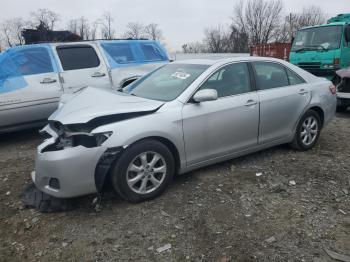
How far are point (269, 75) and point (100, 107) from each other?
99.2 inches

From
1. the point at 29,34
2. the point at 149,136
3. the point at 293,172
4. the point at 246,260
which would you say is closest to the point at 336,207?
the point at 293,172

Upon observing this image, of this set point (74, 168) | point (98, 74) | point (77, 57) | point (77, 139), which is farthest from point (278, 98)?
point (77, 57)

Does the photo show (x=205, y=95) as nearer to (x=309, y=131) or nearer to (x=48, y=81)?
(x=309, y=131)

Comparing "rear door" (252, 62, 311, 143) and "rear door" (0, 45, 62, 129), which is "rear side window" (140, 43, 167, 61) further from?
"rear door" (252, 62, 311, 143)

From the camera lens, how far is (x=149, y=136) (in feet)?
12.0

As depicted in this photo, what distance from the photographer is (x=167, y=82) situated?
4.46 m

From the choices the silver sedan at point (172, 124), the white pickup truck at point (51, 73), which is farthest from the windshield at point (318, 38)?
the white pickup truck at point (51, 73)

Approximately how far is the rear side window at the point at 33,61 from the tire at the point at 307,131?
4.55 metres

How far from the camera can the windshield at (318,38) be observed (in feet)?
34.1

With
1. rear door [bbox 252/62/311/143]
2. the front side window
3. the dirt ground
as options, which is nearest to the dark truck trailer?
rear door [bbox 252/62/311/143]

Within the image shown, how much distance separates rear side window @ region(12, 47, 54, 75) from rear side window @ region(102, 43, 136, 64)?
51.2 inches

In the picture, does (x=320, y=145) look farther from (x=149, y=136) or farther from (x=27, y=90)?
(x=27, y=90)

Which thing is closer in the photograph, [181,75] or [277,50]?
[181,75]

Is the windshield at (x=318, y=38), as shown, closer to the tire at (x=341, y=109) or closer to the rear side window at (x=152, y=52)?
the tire at (x=341, y=109)
